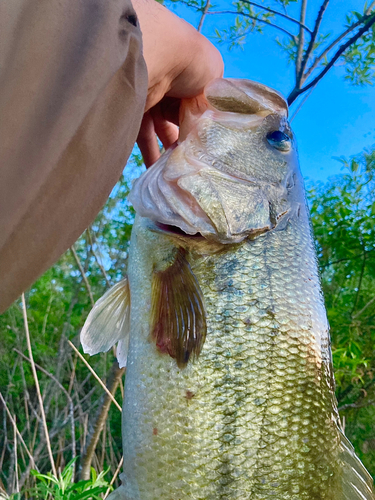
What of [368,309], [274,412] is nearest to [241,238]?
[274,412]

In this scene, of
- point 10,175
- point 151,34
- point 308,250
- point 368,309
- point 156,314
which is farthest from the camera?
point 368,309

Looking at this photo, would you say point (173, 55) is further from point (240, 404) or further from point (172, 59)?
point (240, 404)

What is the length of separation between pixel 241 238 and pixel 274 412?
0.43 metres

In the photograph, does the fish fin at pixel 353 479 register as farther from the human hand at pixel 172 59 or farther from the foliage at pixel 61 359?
the foliage at pixel 61 359

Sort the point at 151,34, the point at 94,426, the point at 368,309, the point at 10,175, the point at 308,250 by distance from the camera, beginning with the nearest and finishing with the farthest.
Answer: the point at 10,175, the point at 151,34, the point at 308,250, the point at 94,426, the point at 368,309

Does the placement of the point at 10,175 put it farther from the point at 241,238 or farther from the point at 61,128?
the point at 241,238

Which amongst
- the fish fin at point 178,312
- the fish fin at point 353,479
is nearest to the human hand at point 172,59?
the fish fin at point 178,312

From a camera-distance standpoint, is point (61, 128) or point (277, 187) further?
point (277, 187)

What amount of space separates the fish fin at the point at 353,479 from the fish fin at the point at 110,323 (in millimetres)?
612

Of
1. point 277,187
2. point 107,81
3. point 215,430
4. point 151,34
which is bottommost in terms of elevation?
point 215,430

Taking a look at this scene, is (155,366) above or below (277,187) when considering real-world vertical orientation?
below

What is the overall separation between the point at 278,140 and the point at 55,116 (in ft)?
2.71

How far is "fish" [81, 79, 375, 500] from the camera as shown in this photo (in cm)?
86

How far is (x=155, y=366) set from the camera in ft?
2.99
